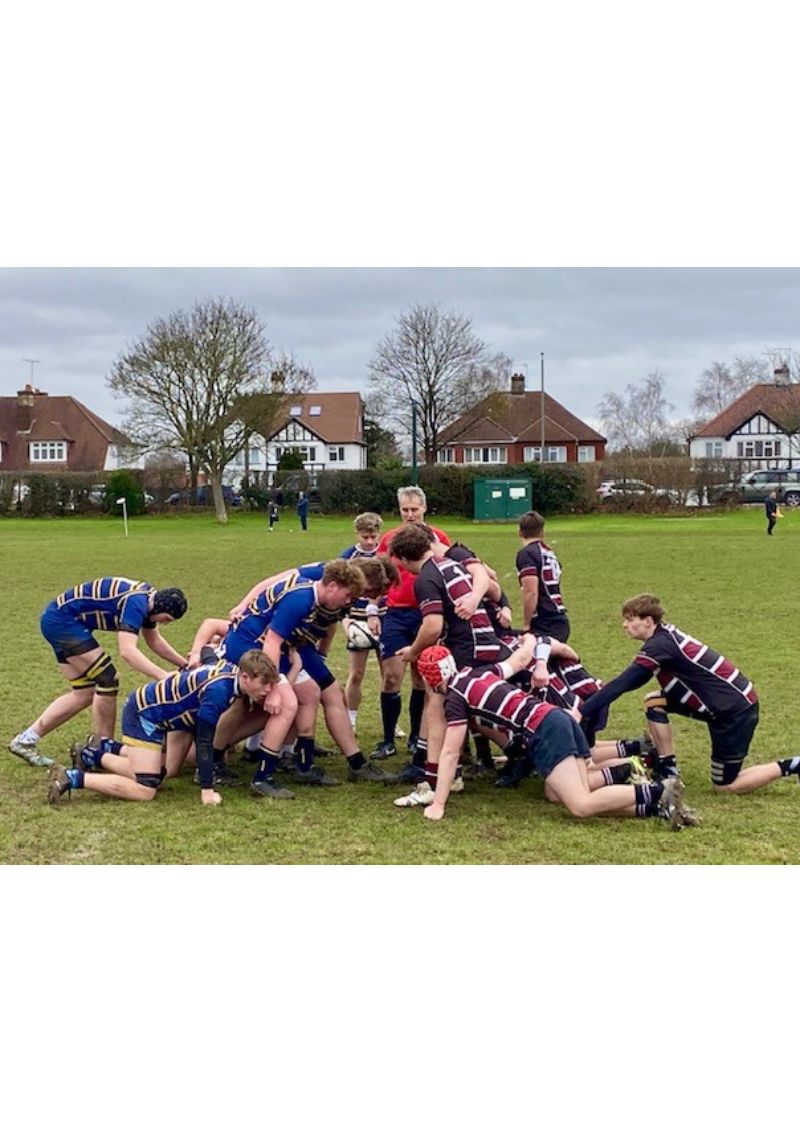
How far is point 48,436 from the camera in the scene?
3068 inches

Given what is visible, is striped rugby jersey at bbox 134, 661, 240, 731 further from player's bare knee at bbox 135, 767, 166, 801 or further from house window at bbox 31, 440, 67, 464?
house window at bbox 31, 440, 67, 464

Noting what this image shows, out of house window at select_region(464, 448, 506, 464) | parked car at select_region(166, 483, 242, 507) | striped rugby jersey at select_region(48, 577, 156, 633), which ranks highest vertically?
house window at select_region(464, 448, 506, 464)

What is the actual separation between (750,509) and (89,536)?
93.8 feet

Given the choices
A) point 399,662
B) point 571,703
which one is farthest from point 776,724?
point 399,662

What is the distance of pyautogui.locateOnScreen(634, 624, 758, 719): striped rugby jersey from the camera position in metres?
6.97

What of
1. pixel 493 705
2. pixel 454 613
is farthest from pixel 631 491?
pixel 493 705

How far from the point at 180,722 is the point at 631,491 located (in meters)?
46.1

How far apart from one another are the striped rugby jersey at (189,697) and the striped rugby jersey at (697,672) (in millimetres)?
2547

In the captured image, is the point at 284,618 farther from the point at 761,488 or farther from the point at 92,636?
the point at 761,488

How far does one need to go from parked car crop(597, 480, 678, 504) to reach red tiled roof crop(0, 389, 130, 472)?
127 ft

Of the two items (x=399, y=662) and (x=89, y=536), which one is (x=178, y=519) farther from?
(x=399, y=662)

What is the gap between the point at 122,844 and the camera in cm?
601

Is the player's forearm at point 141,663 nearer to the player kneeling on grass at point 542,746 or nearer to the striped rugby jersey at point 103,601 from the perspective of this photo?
the striped rugby jersey at point 103,601

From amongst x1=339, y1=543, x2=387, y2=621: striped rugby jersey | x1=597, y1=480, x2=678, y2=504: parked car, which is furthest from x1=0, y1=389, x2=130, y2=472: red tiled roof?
x1=339, y1=543, x2=387, y2=621: striped rugby jersey
